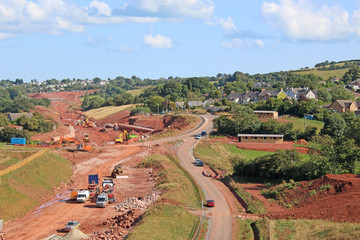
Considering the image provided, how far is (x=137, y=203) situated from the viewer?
4566 cm

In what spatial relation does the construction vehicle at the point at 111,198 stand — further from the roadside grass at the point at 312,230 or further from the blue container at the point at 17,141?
the blue container at the point at 17,141

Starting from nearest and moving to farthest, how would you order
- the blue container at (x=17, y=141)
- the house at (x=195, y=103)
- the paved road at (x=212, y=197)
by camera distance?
the paved road at (x=212, y=197) < the blue container at (x=17, y=141) < the house at (x=195, y=103)

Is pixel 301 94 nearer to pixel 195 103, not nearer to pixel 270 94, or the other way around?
pixel 270 94

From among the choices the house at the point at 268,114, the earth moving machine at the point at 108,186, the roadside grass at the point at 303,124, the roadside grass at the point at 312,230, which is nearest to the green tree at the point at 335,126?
the roadside grass at the point at 303,124

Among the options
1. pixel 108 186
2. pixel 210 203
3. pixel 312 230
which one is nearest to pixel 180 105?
pixel 108 186

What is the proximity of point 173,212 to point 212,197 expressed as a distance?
9.31m

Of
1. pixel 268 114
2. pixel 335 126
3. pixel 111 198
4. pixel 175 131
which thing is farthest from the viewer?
pixel 268 114

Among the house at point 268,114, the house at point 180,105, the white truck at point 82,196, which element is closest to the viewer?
the white truck at point 82,196

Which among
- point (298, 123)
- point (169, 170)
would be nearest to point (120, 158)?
point (169, 170)

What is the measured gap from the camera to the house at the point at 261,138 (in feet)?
292

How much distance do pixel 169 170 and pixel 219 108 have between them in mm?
74722

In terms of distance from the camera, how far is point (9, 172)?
170 ft

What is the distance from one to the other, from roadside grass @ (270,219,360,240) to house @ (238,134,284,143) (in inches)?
2056

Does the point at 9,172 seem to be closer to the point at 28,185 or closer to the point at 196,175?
the point at 28,185
